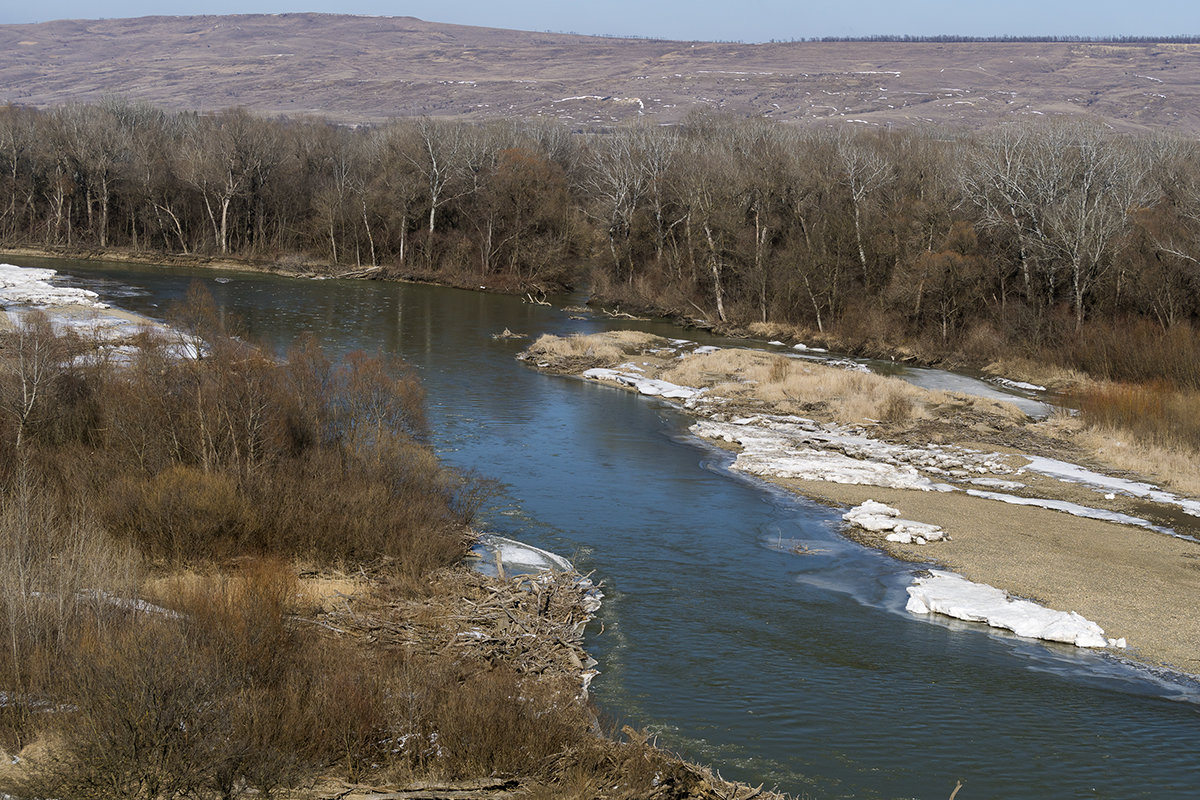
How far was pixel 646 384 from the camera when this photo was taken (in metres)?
40.8

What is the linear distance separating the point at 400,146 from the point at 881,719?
71.4m

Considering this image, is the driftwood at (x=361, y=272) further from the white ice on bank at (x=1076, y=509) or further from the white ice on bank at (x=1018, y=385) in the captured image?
the white ice on bank at (x=1076, y=509)

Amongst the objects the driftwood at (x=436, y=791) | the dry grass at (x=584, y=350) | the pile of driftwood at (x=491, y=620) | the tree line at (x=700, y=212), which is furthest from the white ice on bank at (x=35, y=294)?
the driftwood at (x=436, y=791)

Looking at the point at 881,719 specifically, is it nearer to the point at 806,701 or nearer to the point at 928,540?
the point at 806,701

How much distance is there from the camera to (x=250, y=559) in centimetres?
1634

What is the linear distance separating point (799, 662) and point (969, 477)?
1386 centimetres

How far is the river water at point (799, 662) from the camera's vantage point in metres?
12.8

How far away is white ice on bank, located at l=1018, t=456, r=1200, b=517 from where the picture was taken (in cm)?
2560

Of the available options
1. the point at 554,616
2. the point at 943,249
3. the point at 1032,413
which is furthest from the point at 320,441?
the point at 943,249

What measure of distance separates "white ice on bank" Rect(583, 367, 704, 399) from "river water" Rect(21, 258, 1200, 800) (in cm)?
903

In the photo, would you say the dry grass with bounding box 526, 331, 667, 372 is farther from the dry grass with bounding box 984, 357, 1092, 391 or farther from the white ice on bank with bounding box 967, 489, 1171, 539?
the white ice on bank with bounding box 967, 489, 1171, 539

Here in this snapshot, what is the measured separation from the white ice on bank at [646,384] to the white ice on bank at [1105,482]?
43.0ft

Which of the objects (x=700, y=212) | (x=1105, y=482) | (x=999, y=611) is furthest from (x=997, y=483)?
(x=700, y=212)

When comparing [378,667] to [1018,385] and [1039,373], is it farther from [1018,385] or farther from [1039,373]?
[1039,373]
